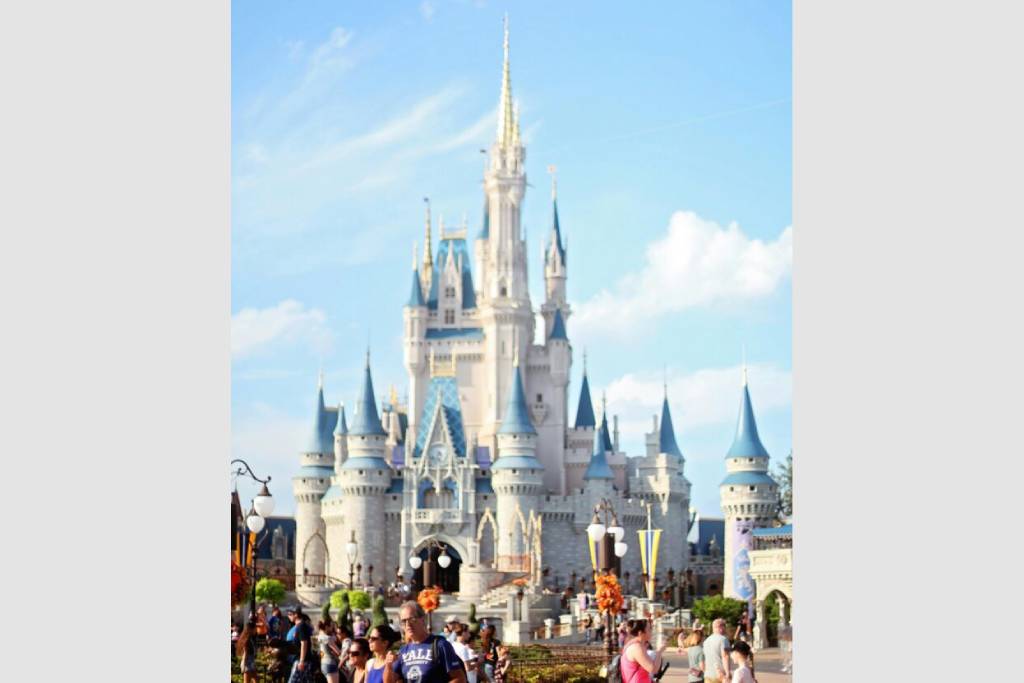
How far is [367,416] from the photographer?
42.5m

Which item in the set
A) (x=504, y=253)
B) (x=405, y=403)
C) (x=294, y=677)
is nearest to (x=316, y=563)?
(x=405, y=403)

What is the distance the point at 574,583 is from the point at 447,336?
28.2 feet

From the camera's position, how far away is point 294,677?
1320 cm

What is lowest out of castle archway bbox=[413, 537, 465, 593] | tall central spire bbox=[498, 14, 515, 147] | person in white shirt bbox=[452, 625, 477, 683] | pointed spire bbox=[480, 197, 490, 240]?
castle archway bbox=[413, 537, 465, 593]

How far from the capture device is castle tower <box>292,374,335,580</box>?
43156 millimetres

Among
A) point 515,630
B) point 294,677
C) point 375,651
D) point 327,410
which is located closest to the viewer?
point 375,651

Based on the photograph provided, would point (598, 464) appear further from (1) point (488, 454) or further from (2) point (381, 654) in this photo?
(2) point (381, 654)

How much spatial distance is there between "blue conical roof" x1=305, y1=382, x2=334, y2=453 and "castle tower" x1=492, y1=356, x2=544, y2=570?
5.85m

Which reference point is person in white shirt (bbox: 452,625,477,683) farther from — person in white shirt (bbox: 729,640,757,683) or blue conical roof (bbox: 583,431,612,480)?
blue conical roof (bbox: 583,431,612,480)

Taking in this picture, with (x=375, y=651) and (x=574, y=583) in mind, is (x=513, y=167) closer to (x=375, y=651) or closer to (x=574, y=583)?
(x=574, y=583)

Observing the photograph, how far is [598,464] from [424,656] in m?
33.2

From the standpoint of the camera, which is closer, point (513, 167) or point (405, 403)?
point (513, 167)

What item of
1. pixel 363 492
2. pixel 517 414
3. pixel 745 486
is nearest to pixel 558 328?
pixel 517 414

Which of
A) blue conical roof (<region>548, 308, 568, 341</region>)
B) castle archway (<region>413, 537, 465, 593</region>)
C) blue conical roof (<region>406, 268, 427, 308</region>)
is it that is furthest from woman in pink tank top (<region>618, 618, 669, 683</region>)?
blue conical roof (<region>406, 268, 427, 308</region>)
